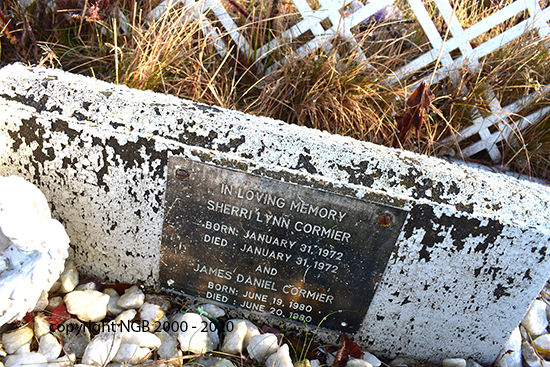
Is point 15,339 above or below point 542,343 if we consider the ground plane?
below

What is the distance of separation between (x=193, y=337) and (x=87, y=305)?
0.41 meters

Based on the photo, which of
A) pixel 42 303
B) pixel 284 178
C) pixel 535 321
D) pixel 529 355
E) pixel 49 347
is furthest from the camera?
pixel 535 321

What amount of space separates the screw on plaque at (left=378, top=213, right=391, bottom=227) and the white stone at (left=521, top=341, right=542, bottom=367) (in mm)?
1025

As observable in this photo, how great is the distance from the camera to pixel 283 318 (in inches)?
61.0

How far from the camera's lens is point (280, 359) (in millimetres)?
1373

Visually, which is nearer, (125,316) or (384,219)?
(384,219)

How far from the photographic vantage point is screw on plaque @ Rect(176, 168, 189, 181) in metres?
1.24

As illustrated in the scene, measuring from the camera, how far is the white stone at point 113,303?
148cm

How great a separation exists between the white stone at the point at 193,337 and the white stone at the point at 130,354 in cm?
13

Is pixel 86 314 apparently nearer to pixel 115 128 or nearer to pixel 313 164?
pixel 115 128

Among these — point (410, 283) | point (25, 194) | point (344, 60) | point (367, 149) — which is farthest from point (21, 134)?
point (344, 60)

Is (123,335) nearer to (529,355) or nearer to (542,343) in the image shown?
(529,355)

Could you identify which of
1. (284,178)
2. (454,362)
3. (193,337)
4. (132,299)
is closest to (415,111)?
(284,178)

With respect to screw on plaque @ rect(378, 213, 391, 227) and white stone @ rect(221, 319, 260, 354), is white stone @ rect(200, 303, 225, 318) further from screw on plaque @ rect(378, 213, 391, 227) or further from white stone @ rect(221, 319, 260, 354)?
screw on plaque @ rect(378, 213, 391, 227)
